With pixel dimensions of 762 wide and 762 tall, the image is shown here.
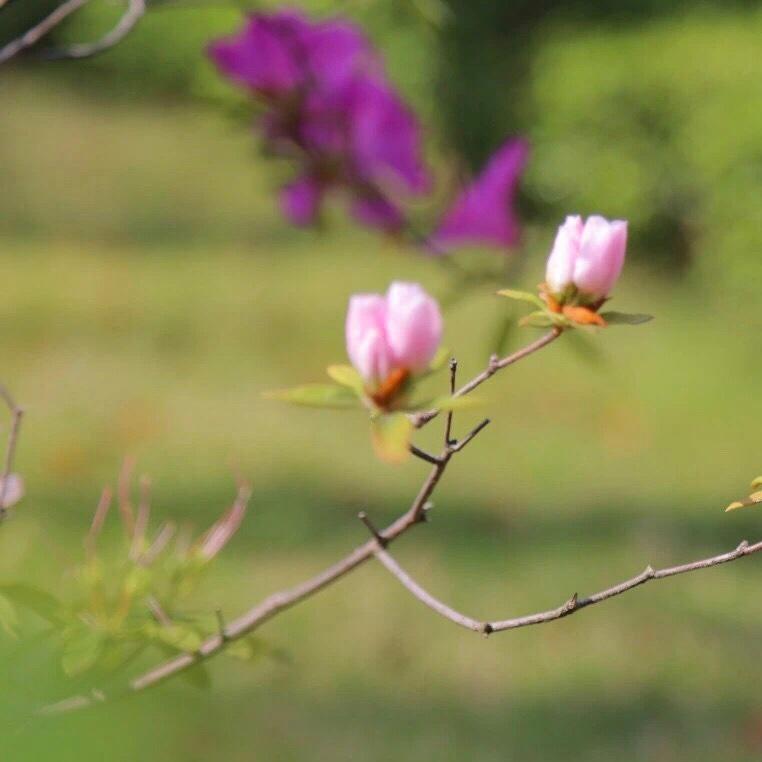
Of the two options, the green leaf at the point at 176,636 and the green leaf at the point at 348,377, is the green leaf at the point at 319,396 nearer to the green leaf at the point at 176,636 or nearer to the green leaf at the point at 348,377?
the green leaf at the point at 348,377

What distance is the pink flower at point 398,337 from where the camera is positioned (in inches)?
23.6

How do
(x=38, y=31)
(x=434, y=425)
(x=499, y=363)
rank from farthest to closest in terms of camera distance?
(x=434, y=425) → (x=38, y=31) → (x=499, y=363)

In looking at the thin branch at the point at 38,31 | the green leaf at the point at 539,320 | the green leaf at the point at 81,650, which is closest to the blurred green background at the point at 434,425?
the green leaf at the point at 81,650

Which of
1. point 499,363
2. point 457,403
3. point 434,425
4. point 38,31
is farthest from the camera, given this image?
point 434,425

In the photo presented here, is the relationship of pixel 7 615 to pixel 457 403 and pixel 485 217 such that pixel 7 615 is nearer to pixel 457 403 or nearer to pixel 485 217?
pixel 457 403

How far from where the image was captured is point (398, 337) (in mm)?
603

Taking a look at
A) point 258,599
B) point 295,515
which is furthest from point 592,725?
point 295,515

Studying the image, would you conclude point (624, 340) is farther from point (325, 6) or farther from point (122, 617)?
point (122, 617)

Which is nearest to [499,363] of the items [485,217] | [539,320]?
[539,320]

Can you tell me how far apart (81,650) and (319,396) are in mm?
210

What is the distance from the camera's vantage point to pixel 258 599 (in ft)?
9.10

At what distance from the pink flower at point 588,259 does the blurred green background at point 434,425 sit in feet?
1.01

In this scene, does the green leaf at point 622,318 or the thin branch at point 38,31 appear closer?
the green leaf at point 622,318

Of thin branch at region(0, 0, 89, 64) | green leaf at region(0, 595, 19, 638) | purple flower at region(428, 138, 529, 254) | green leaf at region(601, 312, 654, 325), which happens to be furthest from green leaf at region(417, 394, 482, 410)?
purple flower at region(428, 138, 529, 254)
